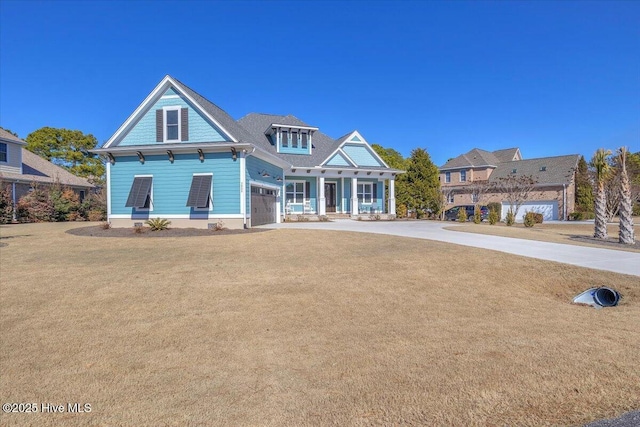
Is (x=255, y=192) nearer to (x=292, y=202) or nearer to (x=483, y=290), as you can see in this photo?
(x=292, y=202)

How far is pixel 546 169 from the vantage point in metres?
42.5

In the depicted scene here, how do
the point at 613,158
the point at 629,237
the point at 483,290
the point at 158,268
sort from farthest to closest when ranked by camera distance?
the point at 613,158 < the point at 629,237 < the point at 158,268 < the point at 483,290

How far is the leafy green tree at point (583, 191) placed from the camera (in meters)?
40.0

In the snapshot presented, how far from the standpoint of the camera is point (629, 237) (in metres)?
14.1

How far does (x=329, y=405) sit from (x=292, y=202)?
82.7ft

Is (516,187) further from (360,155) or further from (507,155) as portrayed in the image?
(360,155)

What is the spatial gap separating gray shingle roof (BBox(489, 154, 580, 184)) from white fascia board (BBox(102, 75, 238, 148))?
38.4m

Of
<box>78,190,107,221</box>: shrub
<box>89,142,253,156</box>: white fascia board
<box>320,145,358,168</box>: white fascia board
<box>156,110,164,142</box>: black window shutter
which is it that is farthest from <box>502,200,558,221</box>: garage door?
<box>78,190,107,221</box>: shrub

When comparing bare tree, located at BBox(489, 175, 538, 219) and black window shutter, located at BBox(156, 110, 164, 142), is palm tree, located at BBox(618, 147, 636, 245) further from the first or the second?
bare tree, located at BBox(489, 175, 538, 219)

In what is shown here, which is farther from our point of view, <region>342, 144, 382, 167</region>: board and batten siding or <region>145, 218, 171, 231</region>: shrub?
<region>342, 144, 382, 167</region>: board and batten siding

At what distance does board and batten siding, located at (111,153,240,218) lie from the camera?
18078 mm

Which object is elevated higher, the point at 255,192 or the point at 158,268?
the point at 255,192

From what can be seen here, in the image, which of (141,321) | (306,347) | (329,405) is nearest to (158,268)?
(141,321)

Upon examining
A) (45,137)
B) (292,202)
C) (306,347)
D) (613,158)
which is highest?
(45,137)
